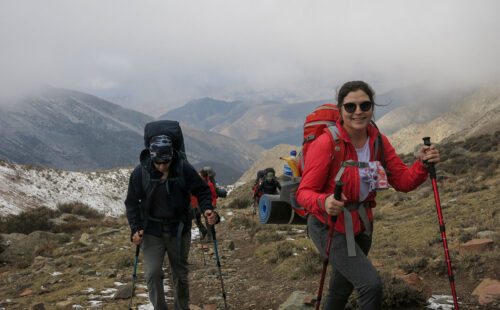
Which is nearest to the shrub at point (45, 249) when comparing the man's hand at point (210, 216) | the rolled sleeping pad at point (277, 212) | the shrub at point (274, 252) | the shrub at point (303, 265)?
the shrub at point (274, 252)

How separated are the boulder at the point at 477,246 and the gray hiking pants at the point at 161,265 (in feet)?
16.3

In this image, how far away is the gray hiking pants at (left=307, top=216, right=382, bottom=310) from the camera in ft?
9.38

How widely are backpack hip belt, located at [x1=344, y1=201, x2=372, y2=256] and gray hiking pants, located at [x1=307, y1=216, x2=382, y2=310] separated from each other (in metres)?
0.06

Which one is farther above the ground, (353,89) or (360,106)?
(353,89)

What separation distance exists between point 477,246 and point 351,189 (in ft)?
16.3

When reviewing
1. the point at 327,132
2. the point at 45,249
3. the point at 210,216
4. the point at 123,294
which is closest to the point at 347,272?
the point at 327,132

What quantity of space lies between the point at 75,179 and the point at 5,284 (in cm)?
3802

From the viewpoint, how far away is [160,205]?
183 inches

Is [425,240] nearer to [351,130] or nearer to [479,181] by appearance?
[351,130]

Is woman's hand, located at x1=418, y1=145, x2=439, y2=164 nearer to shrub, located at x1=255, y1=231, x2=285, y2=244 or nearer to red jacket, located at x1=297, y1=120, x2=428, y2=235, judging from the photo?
red jacket, located at x1=297, y1=120, x2=428, y2=235

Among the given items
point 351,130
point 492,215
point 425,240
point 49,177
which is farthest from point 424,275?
point 49,177

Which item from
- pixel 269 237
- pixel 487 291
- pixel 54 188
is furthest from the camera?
pixel 54 188

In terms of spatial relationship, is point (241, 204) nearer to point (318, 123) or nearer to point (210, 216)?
point (210, 216)

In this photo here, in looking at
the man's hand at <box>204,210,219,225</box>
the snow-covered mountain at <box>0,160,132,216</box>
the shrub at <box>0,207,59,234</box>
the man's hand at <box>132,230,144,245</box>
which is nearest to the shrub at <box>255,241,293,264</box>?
the man's hand at <box>204,210,219,225</box>
